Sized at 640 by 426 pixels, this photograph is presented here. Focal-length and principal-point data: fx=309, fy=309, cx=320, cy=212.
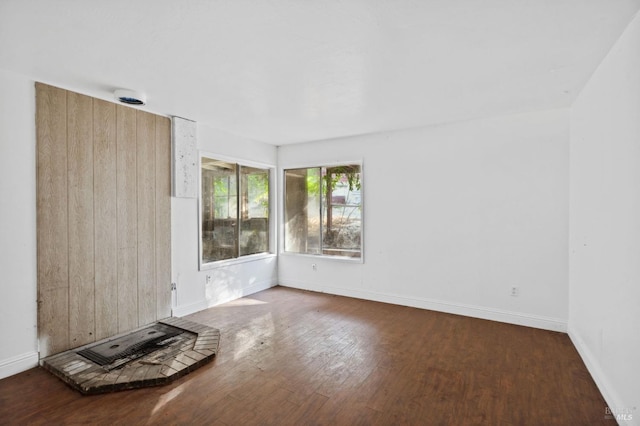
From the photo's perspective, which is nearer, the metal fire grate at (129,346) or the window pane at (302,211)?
the metal fire grate at (129,346)

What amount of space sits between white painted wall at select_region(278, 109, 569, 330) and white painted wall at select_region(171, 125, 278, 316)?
1245mm

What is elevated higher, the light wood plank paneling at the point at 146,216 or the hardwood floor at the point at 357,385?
the light wood plank paneling at the point at 146,216

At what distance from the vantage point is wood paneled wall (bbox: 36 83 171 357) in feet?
9.41

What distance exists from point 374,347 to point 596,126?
282 centimetres

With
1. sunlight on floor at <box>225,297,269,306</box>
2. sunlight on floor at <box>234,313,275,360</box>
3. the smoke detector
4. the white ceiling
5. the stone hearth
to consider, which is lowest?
sunlight on floor at <box>234,313,275,360</box>

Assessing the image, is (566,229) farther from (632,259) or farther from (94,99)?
(94,99)

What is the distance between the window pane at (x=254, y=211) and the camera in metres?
5.12

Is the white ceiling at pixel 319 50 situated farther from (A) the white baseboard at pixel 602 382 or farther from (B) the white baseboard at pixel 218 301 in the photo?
(B) the white baseboard at pixel 218 301

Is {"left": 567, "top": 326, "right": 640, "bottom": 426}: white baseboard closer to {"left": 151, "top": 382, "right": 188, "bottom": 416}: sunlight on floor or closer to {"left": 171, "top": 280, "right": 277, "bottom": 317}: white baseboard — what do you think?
{"left": 151, "top": 382, "right": 188, "bottom": 416}: sunlight on floor

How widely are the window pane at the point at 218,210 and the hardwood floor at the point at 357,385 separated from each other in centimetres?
133

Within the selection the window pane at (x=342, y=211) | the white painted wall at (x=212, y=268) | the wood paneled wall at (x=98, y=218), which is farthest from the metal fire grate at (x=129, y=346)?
the window pane at (x=342, y=211)

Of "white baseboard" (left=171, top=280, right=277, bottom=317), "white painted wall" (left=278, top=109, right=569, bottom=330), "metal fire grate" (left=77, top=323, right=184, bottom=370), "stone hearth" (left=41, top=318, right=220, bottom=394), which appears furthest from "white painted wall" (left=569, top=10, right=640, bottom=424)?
"white baseboard" (left=171, top=280, right=277, bottom=317)

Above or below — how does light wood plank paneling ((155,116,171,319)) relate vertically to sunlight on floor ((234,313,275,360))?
above

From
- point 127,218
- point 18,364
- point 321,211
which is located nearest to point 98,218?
point 127,218
